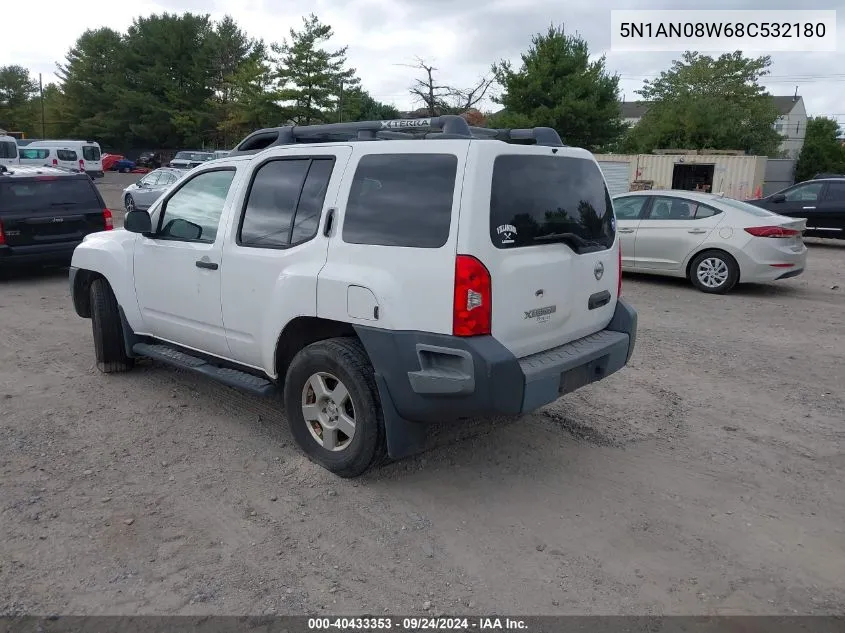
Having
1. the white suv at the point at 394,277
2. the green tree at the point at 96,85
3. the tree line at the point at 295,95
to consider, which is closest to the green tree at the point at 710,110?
the tree line at the point at 295,95

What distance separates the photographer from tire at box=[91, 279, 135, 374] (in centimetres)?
593

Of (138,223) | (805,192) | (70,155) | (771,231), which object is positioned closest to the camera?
(138,223)

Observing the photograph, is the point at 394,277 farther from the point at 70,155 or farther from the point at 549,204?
the point at 70,155

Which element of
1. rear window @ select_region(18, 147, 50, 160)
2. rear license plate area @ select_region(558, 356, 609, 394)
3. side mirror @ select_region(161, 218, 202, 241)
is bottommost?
rear license plate area @ select_region(558, 356, 609, 394)

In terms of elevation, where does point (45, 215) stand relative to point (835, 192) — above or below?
below

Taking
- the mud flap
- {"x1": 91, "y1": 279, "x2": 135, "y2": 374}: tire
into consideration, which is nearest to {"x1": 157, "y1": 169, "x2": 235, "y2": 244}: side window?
{"x1": 91, "y1": 279, "x2": 135, "y2": 374}: tire

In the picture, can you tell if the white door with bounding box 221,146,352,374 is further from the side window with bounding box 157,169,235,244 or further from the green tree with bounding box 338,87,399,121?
the green tree with bounding box 338,87,399,121

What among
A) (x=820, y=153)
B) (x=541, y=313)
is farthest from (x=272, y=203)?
(x=820, y=153)

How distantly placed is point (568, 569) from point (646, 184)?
25.7 m

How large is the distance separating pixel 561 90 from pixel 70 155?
27584mm

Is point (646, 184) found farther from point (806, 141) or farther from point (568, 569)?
point (806, 141)

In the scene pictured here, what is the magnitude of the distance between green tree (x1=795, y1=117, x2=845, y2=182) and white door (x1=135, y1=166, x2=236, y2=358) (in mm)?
47872

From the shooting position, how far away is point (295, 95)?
162ft

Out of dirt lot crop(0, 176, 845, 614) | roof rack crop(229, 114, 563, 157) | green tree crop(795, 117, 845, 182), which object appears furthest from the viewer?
green tree crop(795, 117, 845, 182)
